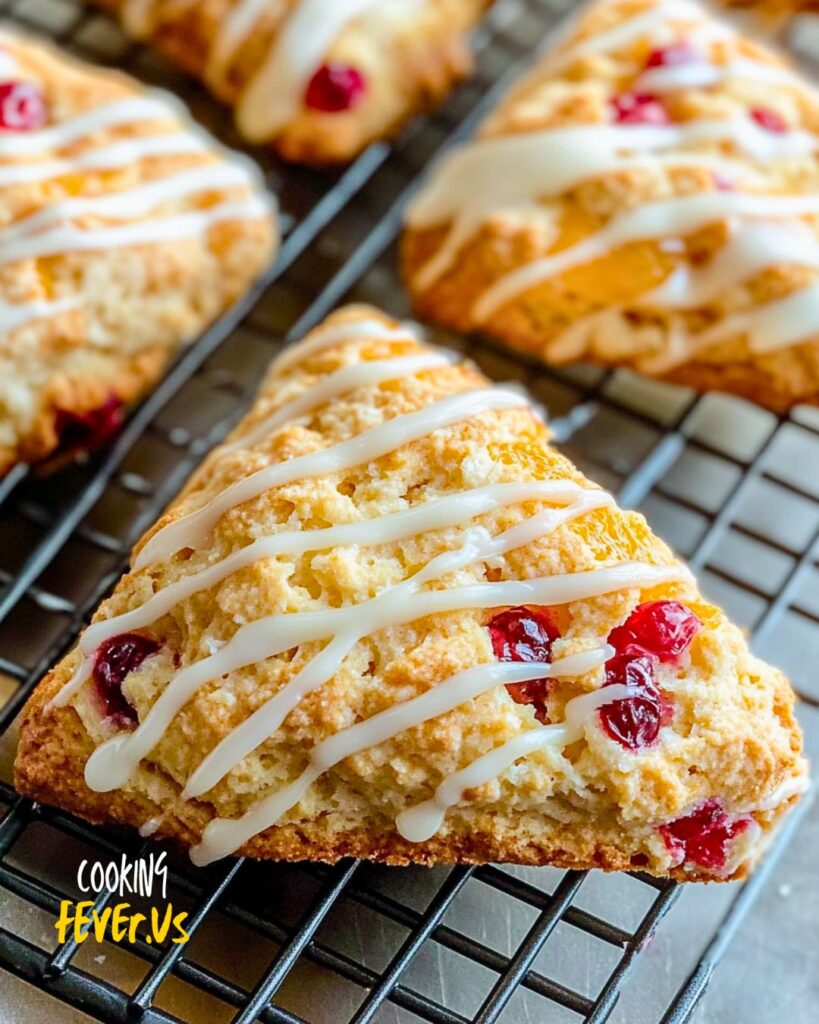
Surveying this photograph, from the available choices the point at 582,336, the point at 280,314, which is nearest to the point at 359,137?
the point at 280,314

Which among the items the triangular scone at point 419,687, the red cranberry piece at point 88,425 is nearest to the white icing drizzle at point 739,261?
the triangular scone at point 419,687

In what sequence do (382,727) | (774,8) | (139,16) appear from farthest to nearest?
(774,8), (139,16), (382,727)

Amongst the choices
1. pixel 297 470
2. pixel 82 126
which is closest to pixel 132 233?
pixel 82 126

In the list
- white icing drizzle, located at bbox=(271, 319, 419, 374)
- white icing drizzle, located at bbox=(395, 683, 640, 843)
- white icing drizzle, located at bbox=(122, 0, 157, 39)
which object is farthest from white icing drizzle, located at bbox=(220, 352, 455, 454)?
white icing drizzle, located at bbox=(122, 0, 157, 39)

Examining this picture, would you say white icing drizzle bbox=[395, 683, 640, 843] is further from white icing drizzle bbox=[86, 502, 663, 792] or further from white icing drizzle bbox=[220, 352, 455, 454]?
A: white icing drizzle bbox=[220, 352, 455, 454]

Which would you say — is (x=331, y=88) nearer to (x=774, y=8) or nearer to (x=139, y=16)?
(x=139, y=16)
